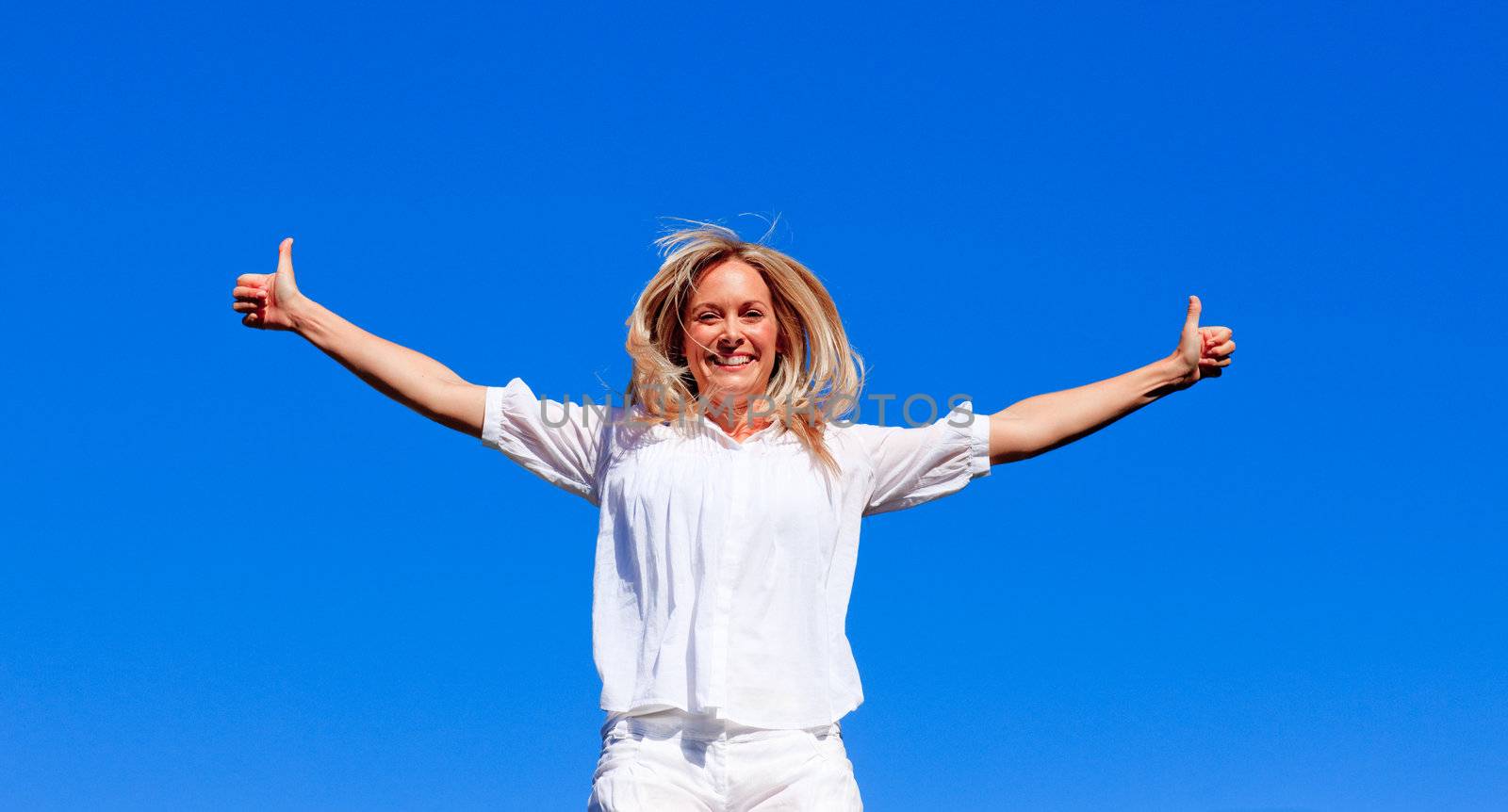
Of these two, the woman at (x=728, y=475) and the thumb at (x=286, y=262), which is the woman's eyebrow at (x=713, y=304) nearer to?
the woman at (x=728, y=475)

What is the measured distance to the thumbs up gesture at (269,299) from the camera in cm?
→ 744

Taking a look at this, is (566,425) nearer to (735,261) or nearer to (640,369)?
(640,369)

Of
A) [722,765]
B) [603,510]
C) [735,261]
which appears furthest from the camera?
[735,261]

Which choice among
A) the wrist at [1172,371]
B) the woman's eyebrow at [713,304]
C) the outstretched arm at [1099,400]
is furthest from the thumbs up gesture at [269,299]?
the wrist at [1172,371]

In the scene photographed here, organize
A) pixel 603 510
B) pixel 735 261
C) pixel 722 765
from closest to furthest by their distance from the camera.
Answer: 1. pixel 722 765
2. pixel 603 510
3. pixel 735 261

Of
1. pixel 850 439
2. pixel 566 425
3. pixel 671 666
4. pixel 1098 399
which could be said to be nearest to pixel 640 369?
pixel 566 425

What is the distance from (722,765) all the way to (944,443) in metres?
1.78

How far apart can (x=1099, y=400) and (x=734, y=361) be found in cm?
163

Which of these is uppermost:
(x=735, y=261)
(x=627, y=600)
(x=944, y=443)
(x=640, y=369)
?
(x=735, y=261)

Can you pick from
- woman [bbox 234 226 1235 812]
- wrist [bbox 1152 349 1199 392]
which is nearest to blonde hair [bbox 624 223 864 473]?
woman [bbox 234 226 1235 812]

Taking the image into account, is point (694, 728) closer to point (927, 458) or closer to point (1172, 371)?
point (927, 458)

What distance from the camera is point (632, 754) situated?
6.68 meters

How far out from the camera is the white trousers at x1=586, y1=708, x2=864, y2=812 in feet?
21.6

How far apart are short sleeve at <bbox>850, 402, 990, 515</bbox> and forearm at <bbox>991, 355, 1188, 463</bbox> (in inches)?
3.6
